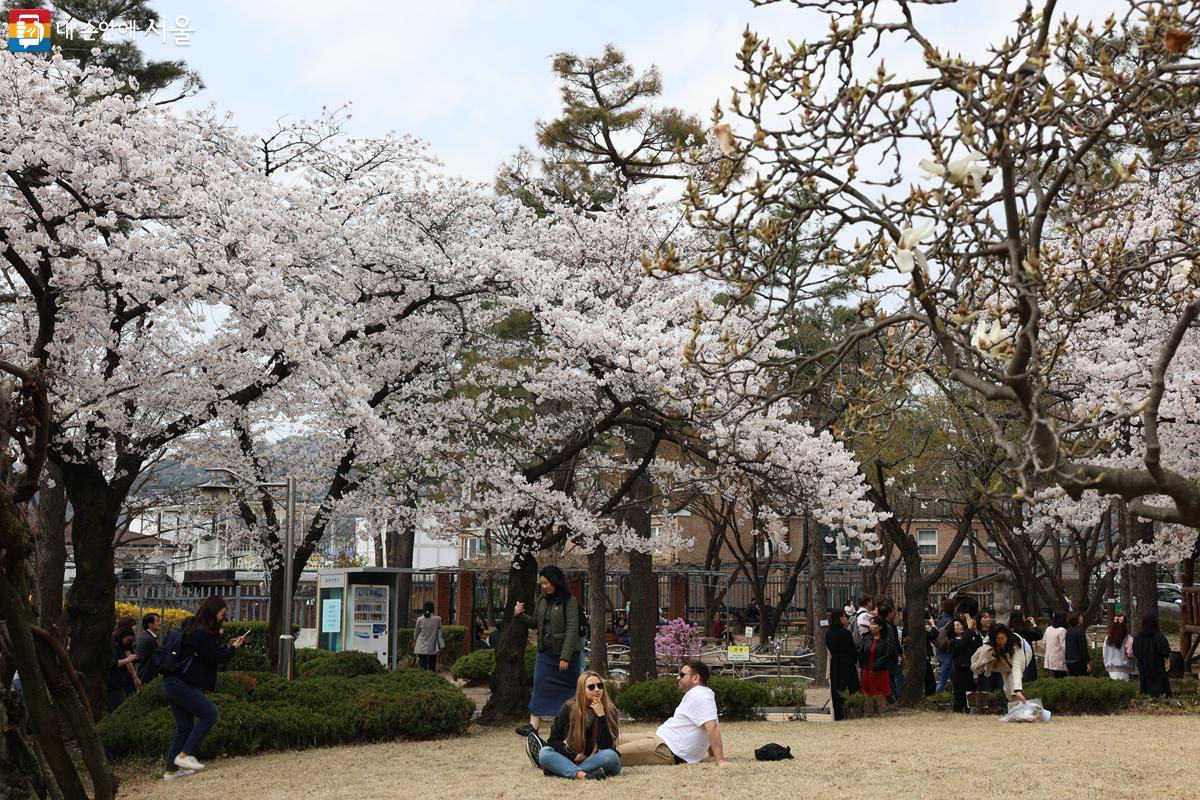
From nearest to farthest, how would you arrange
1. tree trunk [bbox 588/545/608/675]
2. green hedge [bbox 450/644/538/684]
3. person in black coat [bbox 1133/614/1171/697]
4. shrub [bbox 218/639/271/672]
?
1. person in black coat [bbox 1133/614/1171/697]
2. tree trunk [bbox 588/545/608/675]
3. shrub [bbox 218/639/271/672]
4. green hedge [bbox 450/644/538/684]

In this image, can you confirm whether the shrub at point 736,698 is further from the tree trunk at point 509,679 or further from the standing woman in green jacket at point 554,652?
the standing woman in green jacket at point 554,652

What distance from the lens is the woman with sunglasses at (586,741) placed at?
9.90 m

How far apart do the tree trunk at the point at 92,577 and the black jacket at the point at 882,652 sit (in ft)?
29.8

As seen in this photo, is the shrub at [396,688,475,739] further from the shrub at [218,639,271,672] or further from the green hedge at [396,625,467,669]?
the green hedge at [396,625,467,669]

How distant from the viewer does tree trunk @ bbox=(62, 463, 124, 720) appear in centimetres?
1268

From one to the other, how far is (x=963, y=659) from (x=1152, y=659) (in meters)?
2.89

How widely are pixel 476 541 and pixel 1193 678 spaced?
42.1m

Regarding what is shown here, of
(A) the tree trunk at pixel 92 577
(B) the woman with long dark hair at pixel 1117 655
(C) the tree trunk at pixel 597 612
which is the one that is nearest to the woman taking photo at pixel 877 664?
(B) the woman with long dark hair at pixel 1117 655

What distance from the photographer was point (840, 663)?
15.4 metres

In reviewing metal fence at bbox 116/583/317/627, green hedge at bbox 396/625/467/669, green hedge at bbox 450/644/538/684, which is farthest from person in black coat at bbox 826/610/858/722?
metal fence at bbox 116/583/317/627

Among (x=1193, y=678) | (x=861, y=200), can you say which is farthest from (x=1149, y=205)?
(x=861, y=200)

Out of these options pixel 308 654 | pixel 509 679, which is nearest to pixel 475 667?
pixel 308 654

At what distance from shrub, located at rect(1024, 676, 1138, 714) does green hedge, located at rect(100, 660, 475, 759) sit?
7.15 metres

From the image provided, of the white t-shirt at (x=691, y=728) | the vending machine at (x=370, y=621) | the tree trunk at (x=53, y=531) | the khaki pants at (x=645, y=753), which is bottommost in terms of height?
the khaki pants at (x=645, y=753)
